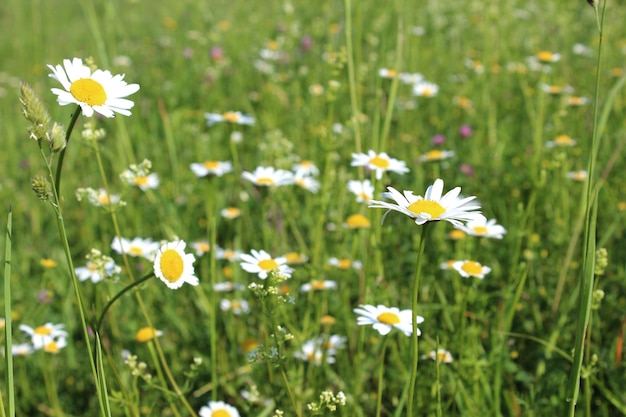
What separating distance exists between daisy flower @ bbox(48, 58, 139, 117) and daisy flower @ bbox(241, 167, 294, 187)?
0.74 meters

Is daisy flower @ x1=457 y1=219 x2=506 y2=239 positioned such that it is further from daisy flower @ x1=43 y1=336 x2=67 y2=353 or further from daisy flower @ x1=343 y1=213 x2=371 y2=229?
daisy flower @ x1=43 y1=336 x2=67 y2=353

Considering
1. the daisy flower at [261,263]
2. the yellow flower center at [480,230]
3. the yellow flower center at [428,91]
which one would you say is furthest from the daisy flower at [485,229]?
the yellow flower center at [428,91]

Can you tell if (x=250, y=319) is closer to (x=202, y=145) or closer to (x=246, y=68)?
(x=202, y=145)

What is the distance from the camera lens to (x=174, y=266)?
108 centimetres

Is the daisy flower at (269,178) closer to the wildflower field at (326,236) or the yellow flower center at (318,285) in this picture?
the wildflower field at (326,236)

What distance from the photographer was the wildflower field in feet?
4.13

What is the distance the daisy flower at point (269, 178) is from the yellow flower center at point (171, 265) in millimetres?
678

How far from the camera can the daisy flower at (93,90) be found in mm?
963

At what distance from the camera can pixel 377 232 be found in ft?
5.70

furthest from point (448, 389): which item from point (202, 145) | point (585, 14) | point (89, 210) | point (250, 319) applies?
point (585, 14)

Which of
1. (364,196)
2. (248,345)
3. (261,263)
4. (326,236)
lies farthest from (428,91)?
(261,263)

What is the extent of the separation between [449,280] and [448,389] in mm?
489

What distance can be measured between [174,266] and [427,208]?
42 centimetres

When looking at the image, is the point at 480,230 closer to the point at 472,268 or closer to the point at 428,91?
the point at 472,268
